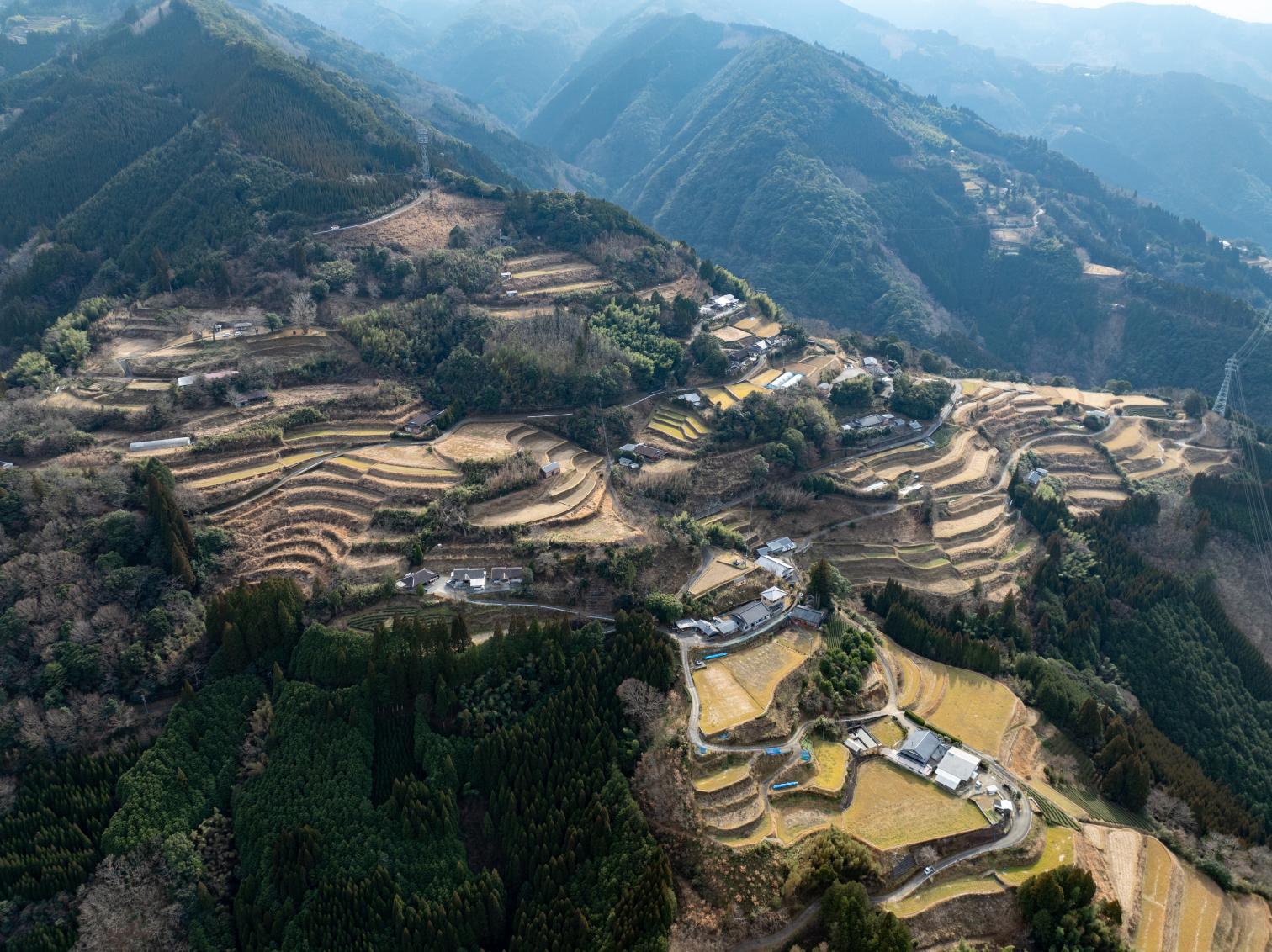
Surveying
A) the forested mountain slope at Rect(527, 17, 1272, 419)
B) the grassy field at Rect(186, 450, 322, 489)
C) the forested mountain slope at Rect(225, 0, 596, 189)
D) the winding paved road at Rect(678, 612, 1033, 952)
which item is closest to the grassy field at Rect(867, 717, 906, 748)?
the winding paved road at Rect(678, 612, 1033, 952)

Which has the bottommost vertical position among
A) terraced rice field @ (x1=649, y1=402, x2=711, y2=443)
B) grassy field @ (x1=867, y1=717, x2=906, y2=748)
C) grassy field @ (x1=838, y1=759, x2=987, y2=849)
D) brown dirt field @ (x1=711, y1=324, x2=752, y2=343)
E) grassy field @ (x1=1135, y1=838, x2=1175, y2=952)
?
terraced rice field @ (x1=649, y1=402, x2=711, y2=443)

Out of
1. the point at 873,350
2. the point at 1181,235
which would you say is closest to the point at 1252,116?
the point at 1181,235

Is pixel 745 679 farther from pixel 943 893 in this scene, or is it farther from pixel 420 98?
pixel 420 98

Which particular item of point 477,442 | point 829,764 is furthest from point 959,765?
point 477,442

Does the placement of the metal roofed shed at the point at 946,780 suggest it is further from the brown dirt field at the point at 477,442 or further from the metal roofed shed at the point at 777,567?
the brown dirt field at the point at 477,442

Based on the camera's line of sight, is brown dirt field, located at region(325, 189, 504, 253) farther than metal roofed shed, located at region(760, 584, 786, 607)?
Yes

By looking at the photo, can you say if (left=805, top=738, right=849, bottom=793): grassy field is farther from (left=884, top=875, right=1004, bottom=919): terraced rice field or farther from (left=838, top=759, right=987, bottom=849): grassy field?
(left=884, top=875, right=1004, bottom=919): terraced rice field

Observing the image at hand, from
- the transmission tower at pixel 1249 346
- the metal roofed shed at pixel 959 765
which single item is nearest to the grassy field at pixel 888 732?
the metal roofed shed at pixel 959 765
